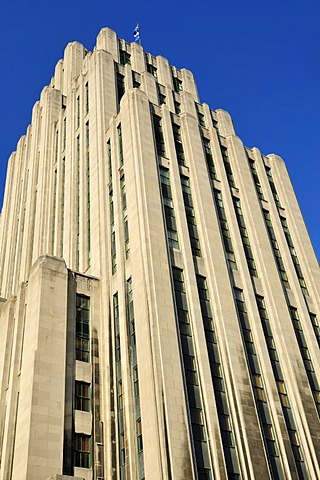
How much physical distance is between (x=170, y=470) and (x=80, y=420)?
734 cm

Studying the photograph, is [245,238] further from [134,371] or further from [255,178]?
[134,371]

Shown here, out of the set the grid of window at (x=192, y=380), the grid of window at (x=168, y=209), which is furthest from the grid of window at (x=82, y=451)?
the grid of window at (x=168, y=209)

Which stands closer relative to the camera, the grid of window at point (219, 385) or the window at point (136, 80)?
the grid of window at point (219, 385)

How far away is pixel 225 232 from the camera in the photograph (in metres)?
47.1

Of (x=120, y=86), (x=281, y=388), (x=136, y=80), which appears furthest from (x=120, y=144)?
(x=281, y=388)

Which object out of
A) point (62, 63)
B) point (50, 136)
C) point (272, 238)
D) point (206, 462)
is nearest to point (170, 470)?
point (206, 462)

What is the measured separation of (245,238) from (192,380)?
17597 millimetres

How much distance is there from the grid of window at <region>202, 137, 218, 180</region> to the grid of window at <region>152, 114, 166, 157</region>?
5021 millimetres

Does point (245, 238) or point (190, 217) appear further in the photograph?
point (245, 238)

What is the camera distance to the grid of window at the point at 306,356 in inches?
1565

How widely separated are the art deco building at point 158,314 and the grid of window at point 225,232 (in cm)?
13

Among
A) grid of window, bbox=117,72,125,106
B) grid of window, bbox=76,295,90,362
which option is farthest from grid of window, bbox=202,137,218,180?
grid of window, bbox=76,295,90,362

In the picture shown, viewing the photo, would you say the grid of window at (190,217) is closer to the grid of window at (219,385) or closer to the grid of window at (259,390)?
the grid of window at (219,385)

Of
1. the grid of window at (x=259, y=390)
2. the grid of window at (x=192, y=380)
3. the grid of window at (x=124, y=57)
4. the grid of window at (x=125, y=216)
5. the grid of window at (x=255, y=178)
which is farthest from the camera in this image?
the grid of window at (x=124, y=57)
